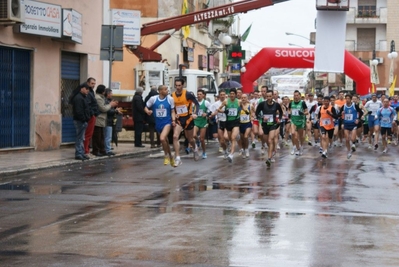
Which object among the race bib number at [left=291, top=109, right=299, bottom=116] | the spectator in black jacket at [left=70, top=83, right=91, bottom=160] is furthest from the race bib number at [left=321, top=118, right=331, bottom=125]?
the spectator in black jacket at [left=70, top=83, right=91, bottom=160]

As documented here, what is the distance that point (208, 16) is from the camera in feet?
105

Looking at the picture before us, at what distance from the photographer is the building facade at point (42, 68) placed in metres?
22.4

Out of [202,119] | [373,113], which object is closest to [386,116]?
[373,113]

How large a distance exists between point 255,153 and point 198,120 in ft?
7.36

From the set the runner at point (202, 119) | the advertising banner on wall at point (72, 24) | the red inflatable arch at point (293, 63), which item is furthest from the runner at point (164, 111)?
the red inflatable arch at point (293, 63)

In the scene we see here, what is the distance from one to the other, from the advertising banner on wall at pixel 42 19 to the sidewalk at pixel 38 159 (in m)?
3.20

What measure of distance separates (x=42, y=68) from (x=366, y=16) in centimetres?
5760

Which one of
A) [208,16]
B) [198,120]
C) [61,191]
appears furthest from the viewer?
[208,16]

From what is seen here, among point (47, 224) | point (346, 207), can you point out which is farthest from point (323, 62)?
point (47, 224)

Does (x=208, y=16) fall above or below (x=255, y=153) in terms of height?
above

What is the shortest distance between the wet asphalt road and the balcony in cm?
6078

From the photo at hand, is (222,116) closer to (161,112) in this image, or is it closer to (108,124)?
(108,124)

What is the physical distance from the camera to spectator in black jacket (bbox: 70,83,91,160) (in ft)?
67.8

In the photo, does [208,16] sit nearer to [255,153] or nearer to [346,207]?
[255,153]
